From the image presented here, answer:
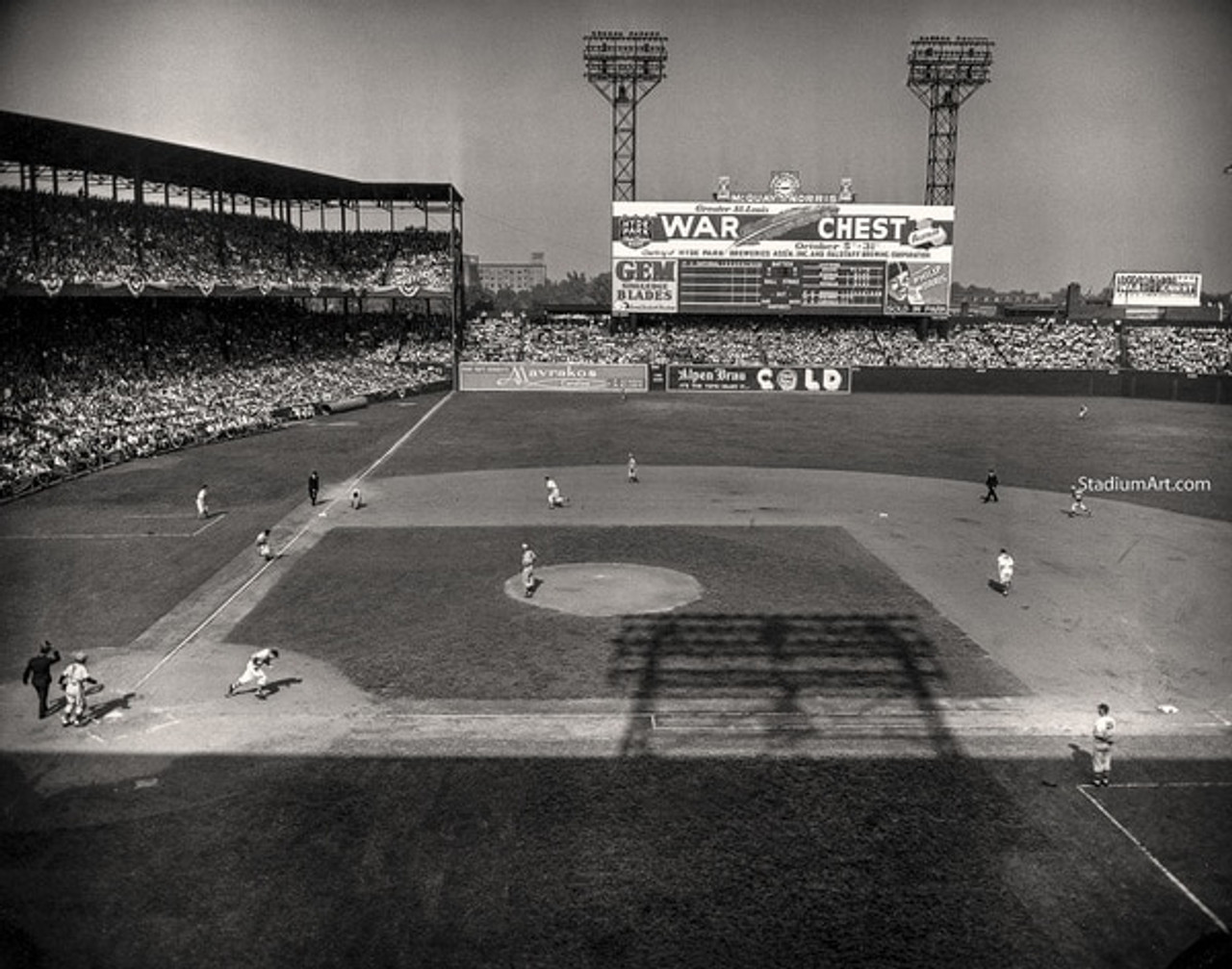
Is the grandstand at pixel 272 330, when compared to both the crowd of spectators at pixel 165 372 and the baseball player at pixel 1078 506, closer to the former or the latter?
the crowd of spectators at pixel 165 372

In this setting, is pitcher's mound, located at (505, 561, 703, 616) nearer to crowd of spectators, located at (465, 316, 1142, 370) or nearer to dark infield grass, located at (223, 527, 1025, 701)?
dark infield grass, located at (223, 527, 1025, 701)

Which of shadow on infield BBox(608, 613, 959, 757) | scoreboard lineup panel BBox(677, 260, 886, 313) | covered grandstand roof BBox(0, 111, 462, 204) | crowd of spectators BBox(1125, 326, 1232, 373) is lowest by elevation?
shadow on infield BBox(608, 613, 959, 757)

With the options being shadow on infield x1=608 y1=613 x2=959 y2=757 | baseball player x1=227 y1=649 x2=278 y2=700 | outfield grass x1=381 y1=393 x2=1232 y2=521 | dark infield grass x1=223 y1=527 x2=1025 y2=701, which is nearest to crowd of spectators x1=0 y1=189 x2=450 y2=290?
outfield grass x1=381 y1=393 x2=1232 y2=521

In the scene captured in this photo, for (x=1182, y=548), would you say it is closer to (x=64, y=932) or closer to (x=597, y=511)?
(x=597, y=511)

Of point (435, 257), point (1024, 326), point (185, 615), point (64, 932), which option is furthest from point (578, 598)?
point (1024, 326)

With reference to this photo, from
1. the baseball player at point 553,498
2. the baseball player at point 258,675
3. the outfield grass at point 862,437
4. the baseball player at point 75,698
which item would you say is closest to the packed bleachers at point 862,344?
the outfield grass at point 862,437

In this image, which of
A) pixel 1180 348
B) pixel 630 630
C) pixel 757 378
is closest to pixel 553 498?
pixel 630 630
